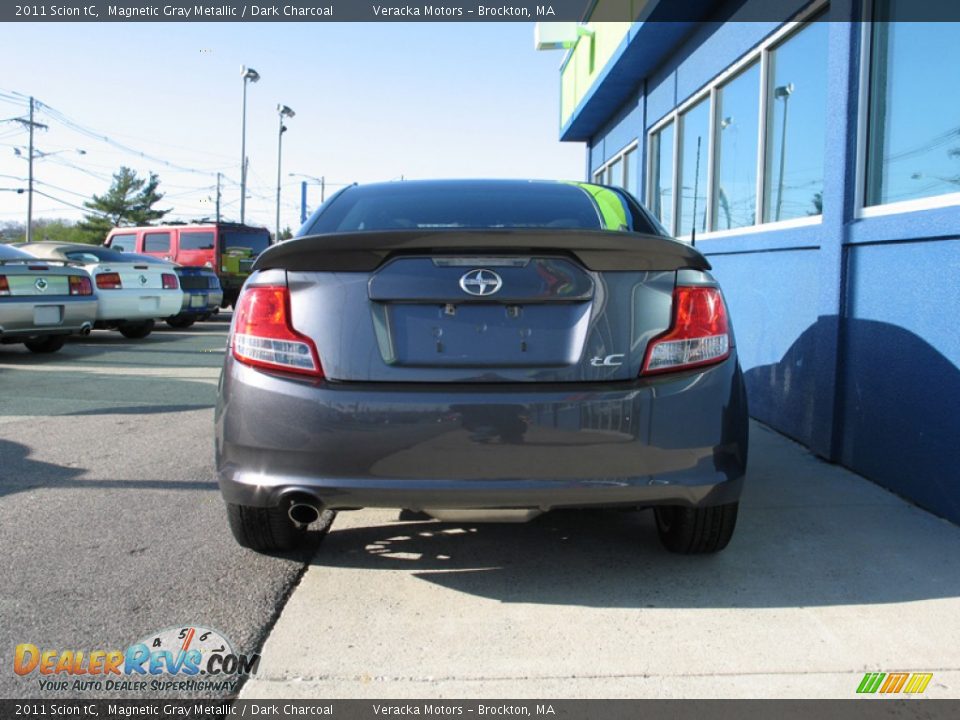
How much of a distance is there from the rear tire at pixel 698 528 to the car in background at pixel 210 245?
17416mm

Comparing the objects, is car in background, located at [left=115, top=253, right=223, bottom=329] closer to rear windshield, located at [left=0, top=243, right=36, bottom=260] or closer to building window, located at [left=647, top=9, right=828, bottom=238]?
rear windshield, located at [left=0, top=243, right=36, bottom=260]

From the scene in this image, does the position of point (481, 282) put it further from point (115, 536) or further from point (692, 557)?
point (115, 536)

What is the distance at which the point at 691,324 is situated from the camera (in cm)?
288

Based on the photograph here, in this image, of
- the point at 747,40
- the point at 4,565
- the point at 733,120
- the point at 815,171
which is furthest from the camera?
the point at 733,120

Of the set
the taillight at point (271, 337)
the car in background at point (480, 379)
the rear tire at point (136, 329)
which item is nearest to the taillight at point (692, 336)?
the car in background at point (480, 379)

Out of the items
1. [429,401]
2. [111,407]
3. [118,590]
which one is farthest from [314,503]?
[111,407]

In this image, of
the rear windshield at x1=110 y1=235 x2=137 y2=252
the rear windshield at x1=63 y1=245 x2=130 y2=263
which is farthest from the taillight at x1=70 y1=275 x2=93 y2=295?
the rear windshield at x1=110 y1=235 x2=137 y2=252

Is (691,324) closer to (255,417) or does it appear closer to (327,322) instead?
(327,322)

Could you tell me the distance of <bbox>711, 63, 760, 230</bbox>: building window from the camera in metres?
7.02

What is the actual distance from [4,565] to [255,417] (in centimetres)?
134

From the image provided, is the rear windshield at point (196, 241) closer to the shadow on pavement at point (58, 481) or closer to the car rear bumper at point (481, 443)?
the shadow on pavement at point (58, 481)

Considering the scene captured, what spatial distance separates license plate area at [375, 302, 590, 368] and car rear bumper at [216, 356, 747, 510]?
3.5 inches

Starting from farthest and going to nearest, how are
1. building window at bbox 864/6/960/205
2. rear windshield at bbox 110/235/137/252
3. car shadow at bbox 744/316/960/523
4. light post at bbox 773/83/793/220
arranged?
rear windshield at bbox 110/235/137/252, light post at bbox 773/83/793/220, building window at bbox 864/6/960/205, car shadow at bbox 744/316/960/523

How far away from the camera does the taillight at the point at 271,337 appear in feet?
9.20
